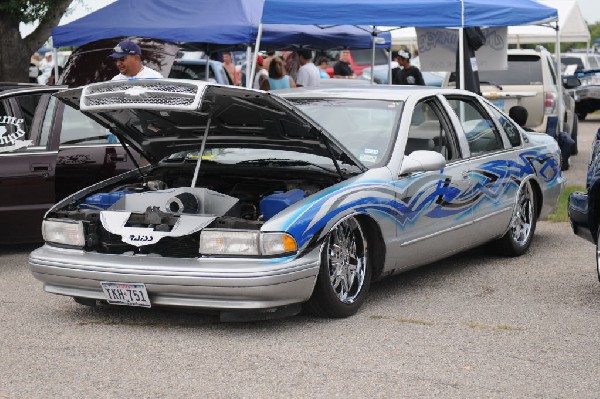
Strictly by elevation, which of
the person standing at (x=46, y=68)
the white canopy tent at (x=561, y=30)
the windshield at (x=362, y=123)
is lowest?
the person standing at (x=46, y=68)

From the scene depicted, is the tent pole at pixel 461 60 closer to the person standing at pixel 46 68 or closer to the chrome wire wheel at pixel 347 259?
the chrome wire wheel at pixel 347 259

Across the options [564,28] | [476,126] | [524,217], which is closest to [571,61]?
[564,28]

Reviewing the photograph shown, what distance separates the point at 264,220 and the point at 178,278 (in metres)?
0.72

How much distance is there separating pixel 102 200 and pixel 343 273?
1.64 metres

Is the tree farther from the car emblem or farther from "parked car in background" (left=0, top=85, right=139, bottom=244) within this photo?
the car emblem

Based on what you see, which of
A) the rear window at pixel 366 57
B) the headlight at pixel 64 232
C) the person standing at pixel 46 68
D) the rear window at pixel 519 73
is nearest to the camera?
the headlight at pixel 64 232

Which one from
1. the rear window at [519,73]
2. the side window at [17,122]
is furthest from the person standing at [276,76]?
the side window at [17,122]

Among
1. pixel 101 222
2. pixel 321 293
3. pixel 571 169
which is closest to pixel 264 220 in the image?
pixel 321 293

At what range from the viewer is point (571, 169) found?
16328mm

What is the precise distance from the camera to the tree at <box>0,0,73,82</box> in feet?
47.6

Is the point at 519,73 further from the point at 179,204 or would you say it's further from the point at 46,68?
the point at 46,68

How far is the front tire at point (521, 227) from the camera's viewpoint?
8.81 meters

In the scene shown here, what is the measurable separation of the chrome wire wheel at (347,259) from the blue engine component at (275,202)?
305 millimetres

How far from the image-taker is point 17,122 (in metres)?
9.25
